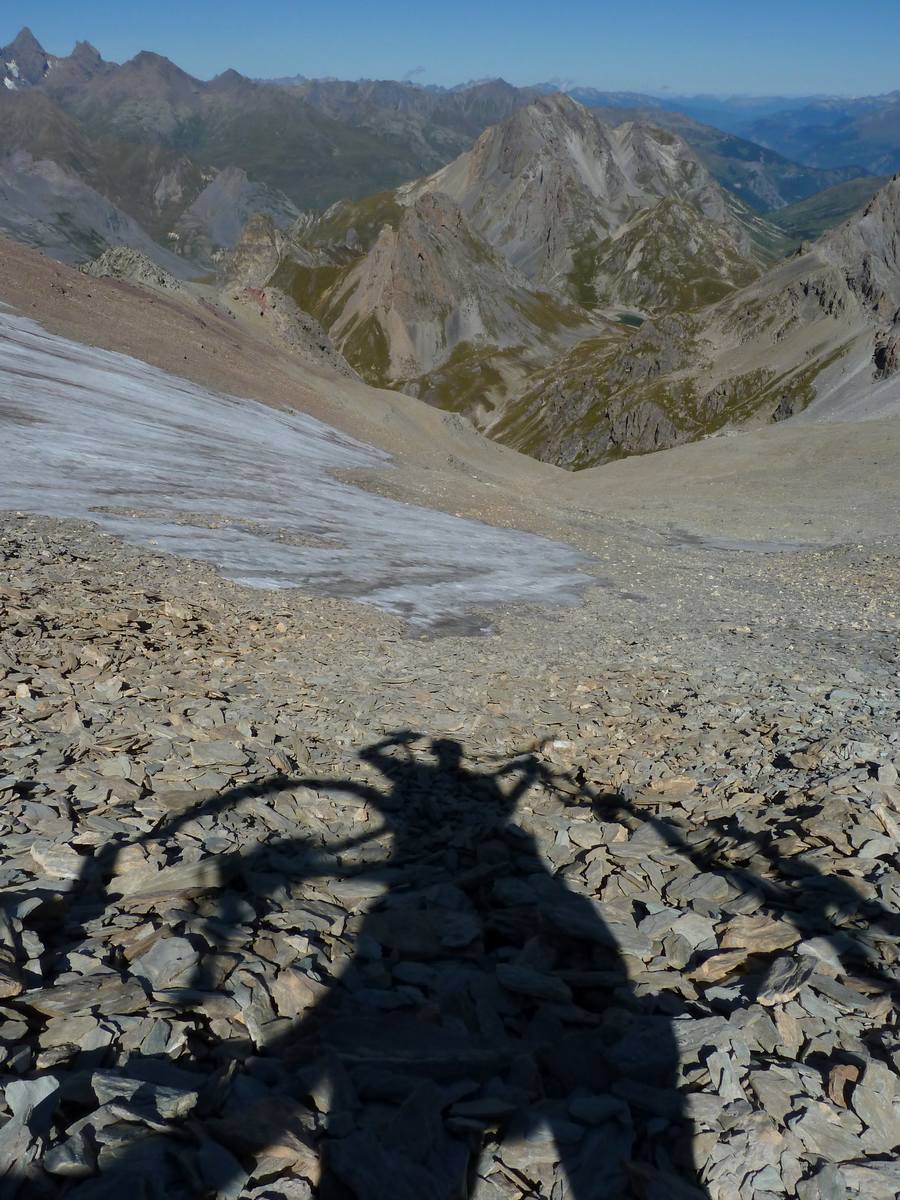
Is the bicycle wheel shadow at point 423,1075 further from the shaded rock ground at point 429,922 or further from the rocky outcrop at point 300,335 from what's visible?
the rocky outcrop at point 300,335

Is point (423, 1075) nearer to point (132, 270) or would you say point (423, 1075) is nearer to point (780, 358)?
point (132, 270)

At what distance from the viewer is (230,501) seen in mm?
25203

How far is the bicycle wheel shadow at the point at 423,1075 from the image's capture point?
4.14m

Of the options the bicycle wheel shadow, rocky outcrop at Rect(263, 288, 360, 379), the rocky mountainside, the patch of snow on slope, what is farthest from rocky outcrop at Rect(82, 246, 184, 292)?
the rocky mountainside

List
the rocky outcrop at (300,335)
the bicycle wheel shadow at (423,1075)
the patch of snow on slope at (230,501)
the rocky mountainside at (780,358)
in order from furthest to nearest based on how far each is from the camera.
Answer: the rocky mountainside at (780,358), the rocky outcrop at (300,335), the patch of snow on slope at (230,501), the bicycle wheel shadow at (423,1075)

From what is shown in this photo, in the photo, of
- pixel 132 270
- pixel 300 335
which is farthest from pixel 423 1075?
pixel 300 335

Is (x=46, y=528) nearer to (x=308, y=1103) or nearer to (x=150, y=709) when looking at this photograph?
(x=150, y=709)

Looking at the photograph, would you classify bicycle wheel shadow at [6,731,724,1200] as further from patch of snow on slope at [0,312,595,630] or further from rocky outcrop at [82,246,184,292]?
rocky outcrop at [82,246,184,292]

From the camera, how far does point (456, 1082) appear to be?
16.1 feet

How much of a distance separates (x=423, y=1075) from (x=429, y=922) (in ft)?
6.00

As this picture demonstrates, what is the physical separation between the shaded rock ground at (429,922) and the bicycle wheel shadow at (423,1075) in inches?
0.8

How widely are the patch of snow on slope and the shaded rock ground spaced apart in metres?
5.84

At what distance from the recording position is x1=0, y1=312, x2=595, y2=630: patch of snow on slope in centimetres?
1989

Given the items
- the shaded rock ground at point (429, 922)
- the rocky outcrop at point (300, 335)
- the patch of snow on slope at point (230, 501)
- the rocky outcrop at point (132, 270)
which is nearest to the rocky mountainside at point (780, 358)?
the rocky outcrop at point (300, 335)
